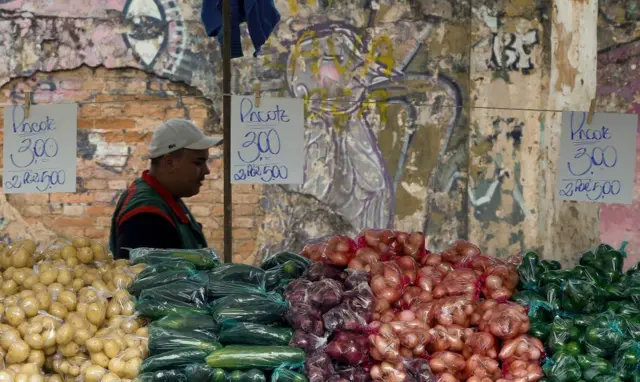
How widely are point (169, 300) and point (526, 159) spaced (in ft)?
15.4

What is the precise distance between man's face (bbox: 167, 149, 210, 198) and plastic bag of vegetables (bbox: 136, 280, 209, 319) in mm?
1439

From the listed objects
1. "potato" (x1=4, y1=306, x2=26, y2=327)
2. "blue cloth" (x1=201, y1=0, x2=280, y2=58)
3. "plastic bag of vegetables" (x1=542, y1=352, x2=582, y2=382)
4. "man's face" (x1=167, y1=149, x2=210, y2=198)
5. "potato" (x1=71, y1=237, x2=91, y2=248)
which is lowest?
"plastic bag of vegetables" (x1=542, y1=352, x2=582, y2=382)

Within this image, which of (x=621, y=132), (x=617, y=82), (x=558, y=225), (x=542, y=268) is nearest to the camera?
(x=542, y=268)

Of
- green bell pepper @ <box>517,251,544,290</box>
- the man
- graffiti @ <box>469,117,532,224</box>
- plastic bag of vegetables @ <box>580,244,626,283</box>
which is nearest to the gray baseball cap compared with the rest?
the man

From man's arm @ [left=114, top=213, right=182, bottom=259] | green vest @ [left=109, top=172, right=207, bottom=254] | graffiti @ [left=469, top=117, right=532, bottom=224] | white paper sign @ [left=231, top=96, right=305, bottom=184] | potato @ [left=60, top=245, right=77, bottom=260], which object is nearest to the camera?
potato @ [left=60, top=245, right=77, bottom=260]

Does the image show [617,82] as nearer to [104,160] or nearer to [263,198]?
[263,198]

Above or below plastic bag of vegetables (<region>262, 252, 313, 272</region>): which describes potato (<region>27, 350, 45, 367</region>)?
below

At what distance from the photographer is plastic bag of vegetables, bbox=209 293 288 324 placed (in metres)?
3.11

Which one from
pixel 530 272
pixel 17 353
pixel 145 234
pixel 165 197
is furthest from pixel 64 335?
pixel 530 272

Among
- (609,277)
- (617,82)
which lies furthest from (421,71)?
(609,277)

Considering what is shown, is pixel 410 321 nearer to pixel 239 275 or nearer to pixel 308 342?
pixel 308 342

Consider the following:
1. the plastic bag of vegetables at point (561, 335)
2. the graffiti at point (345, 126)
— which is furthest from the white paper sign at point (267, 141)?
the graffiti at point (345, 126)

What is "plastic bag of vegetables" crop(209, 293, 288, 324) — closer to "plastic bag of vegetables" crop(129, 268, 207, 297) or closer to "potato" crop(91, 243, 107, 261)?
"plastic bag of vegetables" crop(129, 268, 207, 297)

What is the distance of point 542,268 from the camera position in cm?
342
